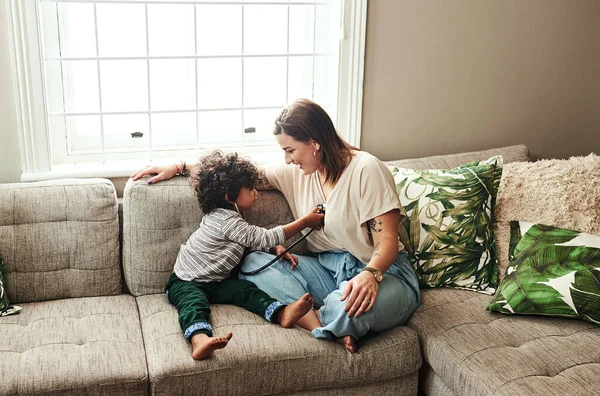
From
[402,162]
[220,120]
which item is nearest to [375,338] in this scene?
[402,162]

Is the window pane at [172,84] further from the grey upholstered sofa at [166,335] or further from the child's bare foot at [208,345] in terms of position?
the child's bare foot at [208,345]

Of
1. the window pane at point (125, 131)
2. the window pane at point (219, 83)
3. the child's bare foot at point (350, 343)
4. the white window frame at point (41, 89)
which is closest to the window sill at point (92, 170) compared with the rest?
the white window frame at point (41, 89)

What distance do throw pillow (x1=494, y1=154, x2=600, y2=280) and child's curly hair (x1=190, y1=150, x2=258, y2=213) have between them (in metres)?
1.01

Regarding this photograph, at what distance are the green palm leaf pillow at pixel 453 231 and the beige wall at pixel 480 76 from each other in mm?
601

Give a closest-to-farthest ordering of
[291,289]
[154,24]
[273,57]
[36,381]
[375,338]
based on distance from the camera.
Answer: [36,381] < [375,338] < [291,289] < [154,24] < [273,57]

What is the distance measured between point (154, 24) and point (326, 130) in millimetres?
989

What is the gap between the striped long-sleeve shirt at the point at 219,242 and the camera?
8.43 ft

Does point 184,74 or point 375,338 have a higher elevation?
point 184,74

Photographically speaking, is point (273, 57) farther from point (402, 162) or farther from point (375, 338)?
point (375, 338)

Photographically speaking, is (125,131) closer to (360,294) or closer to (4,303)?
(4,303)

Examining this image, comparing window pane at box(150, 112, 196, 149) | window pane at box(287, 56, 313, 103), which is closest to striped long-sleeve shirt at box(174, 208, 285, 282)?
window pane at box(150, 112, 196, 149)

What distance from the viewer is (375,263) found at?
95.7 inches

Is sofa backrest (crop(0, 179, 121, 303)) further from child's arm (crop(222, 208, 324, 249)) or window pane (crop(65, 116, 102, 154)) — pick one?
child's arm (crop(222, 208, 324, 249))

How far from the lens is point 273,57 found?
322cm
